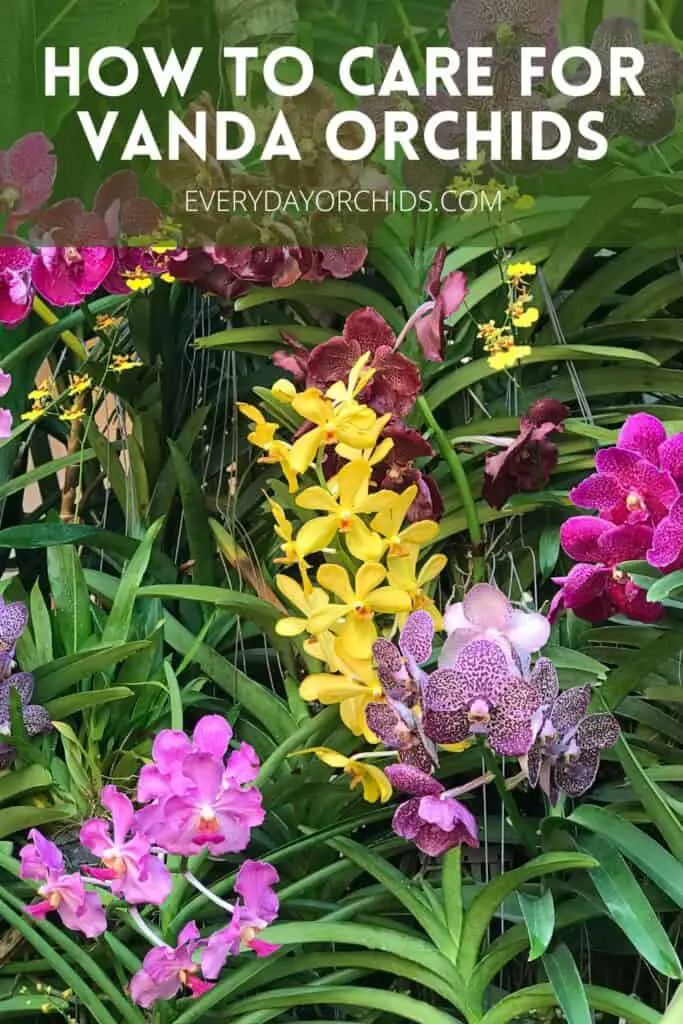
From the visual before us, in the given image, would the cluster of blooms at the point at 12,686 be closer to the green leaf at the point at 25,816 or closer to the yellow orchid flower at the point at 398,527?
the green leaf at the point at 25,816

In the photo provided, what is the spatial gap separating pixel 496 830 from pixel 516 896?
0.07 meters

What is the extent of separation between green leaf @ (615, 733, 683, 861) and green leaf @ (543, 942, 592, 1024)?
0.31ft

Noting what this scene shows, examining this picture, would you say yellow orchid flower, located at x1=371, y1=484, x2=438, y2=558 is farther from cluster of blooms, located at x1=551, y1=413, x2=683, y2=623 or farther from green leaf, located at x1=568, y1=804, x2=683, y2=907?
green leaf, located at x1=568, y1=804, x2=683, y2=907

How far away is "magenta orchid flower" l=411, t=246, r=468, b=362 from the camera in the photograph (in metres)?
0.81

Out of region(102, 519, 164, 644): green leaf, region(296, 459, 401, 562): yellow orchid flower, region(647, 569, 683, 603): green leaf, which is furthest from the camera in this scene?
region(102, 519, 164, 644): green leaf

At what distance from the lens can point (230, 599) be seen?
81cm

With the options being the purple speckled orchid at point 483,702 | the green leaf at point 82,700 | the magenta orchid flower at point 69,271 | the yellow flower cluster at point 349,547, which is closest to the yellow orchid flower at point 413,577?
the yellow flower cluster at point 349,547

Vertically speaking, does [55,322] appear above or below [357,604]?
above

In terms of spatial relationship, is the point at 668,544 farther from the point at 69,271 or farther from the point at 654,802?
the point at 69,271

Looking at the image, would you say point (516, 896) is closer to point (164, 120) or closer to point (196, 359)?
point (196, 359)

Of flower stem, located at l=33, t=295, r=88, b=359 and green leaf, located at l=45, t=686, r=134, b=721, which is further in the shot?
flower stem, located at l=33, t=295, r=88, b=359

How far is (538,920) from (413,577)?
9.0 inches

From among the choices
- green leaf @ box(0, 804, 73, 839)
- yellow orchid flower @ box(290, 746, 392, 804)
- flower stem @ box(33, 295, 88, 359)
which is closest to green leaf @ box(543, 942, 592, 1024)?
yellow orchid flower @ box(290, 746, 392, 804)

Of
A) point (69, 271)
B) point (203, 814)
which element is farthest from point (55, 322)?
point (203, 814)
